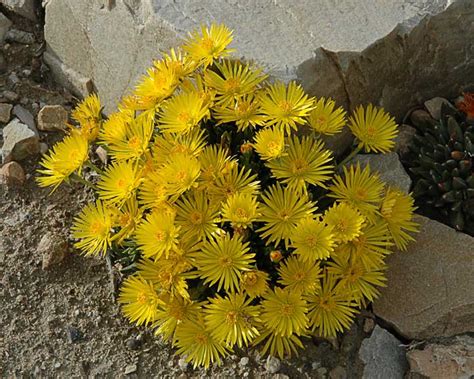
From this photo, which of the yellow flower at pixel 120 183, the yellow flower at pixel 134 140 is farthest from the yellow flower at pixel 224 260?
the yellow flower at pixel 134 140

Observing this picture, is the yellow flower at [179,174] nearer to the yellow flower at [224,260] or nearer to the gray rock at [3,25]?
the yellow flower at [224,260]

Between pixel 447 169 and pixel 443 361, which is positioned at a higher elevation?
pixel 447 169

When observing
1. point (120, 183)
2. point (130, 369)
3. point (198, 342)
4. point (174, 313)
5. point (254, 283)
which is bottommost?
point (130, 369)

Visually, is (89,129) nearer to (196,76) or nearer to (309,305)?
(196,76)

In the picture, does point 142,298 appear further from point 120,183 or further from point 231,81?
point 231,81

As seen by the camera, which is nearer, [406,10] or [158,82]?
[158,82]

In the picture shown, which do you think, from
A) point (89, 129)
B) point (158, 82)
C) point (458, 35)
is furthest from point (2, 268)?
Result: point (458, 35)

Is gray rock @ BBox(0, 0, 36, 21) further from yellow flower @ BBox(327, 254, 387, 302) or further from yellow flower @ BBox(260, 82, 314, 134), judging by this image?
yellow flower @ BBox(327, 254, 387, 302)

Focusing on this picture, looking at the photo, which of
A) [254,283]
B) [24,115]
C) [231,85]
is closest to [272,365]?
[254,283]
